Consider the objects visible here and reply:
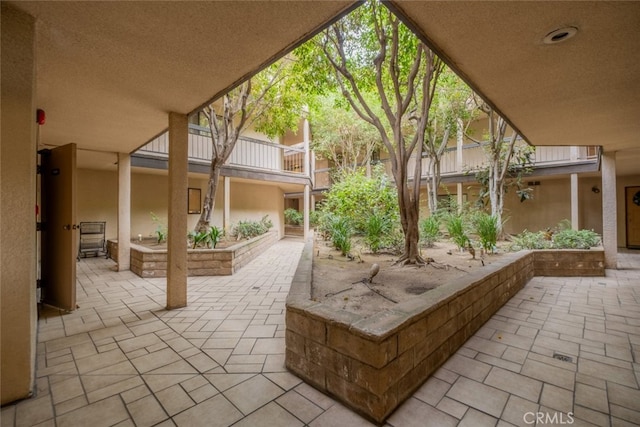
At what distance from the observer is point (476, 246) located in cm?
609

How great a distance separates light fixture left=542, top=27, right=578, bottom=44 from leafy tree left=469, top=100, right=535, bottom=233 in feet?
16.4

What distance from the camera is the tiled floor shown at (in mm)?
1822

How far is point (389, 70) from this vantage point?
463 cm

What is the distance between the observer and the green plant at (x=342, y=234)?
554 centimetres

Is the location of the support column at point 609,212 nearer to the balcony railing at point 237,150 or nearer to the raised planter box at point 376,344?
the raised planter box at point 376,344

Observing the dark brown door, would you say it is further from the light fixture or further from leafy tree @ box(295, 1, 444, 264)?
the light fixture

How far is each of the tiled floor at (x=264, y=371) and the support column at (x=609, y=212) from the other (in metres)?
3.03

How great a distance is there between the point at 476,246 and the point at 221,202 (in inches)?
333

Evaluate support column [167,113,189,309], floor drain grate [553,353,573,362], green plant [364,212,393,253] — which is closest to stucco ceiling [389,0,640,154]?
floor drain grate [553,353,573,362]

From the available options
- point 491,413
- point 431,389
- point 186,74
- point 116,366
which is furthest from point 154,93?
point 491,413

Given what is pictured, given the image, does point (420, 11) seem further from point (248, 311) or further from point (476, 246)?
point (476, 246)

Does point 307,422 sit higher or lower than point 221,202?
lower

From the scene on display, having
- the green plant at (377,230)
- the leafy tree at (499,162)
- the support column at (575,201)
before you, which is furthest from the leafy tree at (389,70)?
the support column at (575,201)

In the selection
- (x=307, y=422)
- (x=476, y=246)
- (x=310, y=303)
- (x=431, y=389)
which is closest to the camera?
(x=307, y=422)
